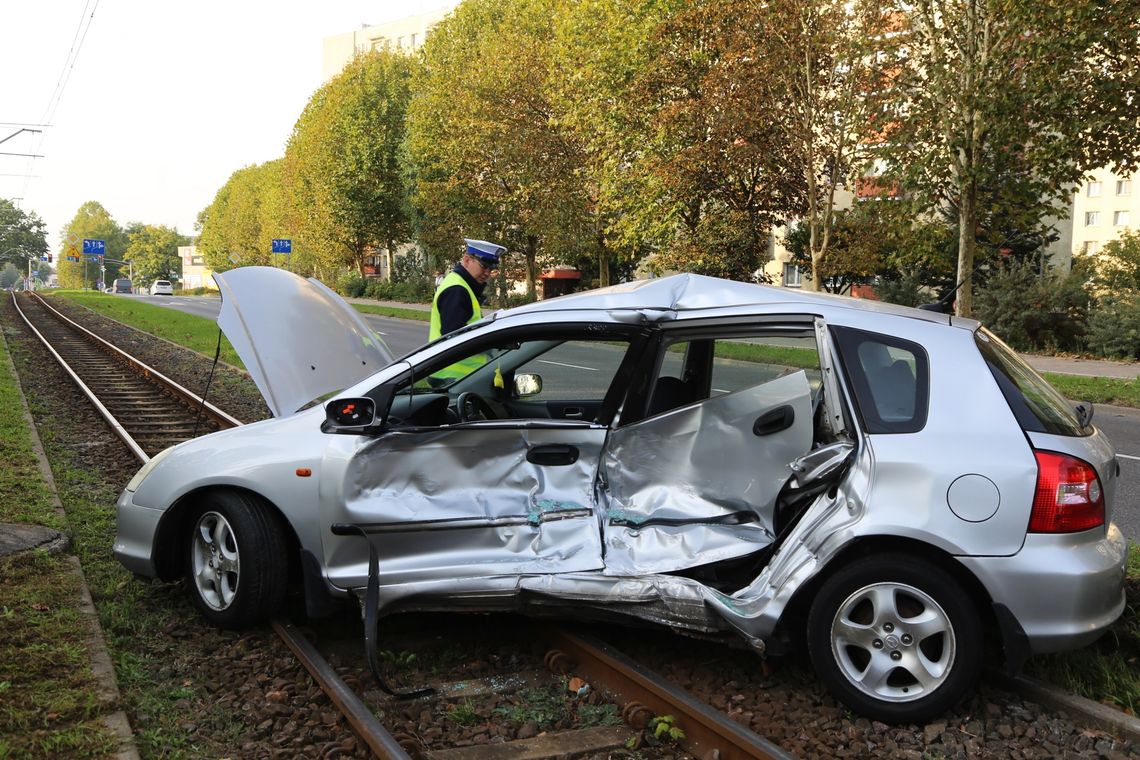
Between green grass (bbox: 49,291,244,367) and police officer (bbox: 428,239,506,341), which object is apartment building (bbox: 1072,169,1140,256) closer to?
green grass (bbox: 49,291,244,367)

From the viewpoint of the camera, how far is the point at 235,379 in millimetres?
16719

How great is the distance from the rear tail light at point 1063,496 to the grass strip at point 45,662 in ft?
11.1

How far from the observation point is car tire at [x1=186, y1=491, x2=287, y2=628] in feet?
15.9

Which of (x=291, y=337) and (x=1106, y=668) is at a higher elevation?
(x=291, y=337)

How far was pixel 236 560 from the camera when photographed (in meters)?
4.93

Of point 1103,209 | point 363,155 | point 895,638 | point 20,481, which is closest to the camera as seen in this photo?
point 895,638

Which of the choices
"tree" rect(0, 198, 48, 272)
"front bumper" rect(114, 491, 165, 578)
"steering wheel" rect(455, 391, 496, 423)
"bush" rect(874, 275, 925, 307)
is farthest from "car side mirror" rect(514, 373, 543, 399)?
"tree" rect(0, 198, 48, 272)

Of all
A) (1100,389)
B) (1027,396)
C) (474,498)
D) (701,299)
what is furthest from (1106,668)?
(1100,389)

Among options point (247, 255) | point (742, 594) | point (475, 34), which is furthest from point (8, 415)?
point (247, 255)

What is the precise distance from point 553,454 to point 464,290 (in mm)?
2196

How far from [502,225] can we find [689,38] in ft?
62.4

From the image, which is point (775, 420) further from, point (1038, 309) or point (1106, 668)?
point (1038, 309)

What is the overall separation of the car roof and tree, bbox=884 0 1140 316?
12003 mm

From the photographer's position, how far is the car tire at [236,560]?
4832 mm
